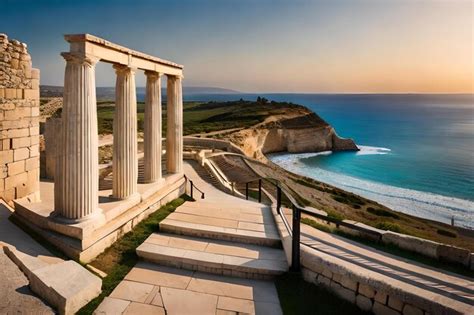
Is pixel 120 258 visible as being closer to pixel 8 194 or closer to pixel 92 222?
pixel 92 222

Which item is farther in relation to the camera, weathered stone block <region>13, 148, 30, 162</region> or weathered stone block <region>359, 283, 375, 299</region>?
weathered stone block <region>13, 148, 30, 162</region>

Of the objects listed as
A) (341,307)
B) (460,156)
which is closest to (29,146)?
(341,307)

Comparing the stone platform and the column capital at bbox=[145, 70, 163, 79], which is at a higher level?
the column capital at bbox=[145, 70, 163, 79]

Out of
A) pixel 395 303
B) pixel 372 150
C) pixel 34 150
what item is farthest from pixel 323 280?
pixel 372 150

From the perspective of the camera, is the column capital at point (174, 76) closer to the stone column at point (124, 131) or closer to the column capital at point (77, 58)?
the stone column at point (124, 131)

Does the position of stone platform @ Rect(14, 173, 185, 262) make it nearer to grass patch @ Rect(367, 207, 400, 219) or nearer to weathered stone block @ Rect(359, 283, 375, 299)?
weathered stone block @ Rect(359, 283, 375, 299)

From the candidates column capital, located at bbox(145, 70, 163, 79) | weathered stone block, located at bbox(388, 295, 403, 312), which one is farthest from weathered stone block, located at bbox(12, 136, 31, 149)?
weathered stone block, located at bbox(388, 295, 403, 312)
